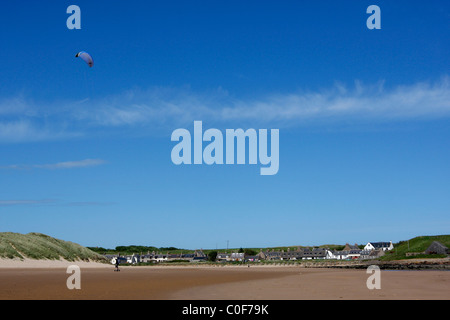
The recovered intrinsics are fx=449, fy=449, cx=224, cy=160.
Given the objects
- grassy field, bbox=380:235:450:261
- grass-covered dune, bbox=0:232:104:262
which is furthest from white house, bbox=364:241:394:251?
grass-covered dune, bbox=0:232:104:262

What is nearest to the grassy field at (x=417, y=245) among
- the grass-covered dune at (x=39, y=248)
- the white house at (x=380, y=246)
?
the white house at (x=380, y=246)

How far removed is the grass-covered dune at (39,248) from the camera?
221 feet

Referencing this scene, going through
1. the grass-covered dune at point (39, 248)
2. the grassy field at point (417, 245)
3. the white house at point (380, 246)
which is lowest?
the white house at point (380, 246)

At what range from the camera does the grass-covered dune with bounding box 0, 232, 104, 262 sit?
67.3 metres

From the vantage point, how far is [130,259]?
19088 centimetres

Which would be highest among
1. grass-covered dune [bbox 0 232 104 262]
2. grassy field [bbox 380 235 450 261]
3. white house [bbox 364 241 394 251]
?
grass-covered dune [bbox 0 232 104 262]

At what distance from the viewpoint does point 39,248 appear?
75062 millimetres

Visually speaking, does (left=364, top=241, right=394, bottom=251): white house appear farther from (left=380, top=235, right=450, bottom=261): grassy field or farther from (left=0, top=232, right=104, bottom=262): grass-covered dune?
(left=0, top=232, right=104, bottom=262): grass-covered dune

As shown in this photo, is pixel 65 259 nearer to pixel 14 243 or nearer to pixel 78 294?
pixel 14 243

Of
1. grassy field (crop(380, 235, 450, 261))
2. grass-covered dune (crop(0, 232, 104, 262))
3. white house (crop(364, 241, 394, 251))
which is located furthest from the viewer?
white house (crop(364, 241, 394, 251))

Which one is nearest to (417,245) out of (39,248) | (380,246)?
(380,246)

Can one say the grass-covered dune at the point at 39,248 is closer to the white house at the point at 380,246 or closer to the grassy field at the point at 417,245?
the grassy field at the point at 417,245
